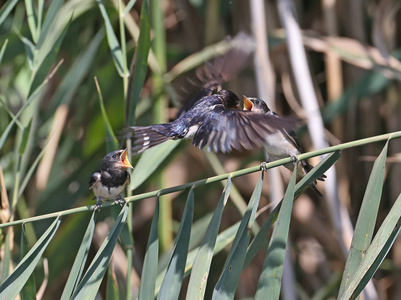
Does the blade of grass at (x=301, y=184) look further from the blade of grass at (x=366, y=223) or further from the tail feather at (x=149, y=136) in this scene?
the tail feather at (x=149, y=136)

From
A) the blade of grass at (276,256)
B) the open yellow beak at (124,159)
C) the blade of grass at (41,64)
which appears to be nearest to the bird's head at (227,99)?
the open yellow beak at (124,159)

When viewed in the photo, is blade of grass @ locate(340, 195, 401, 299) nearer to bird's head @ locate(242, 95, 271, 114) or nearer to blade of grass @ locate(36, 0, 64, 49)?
bird's head @ locate(242, 95, 271, 114)

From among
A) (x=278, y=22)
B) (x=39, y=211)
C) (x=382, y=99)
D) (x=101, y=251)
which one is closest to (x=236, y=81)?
(x=278, y=22)

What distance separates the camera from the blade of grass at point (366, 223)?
3.91 feet

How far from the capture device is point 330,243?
2.55 metres

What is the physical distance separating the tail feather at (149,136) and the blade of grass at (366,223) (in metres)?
0.51

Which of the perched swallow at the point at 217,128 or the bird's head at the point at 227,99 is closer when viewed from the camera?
the perched swallow at the point at 217,128

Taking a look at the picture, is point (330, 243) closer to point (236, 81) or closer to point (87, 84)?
point (236, 81)

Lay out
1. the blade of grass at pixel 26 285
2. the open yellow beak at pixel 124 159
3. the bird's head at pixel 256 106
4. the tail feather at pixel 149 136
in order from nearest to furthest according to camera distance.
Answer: the blade of grass at pixel 26 285 < the tail feather at pixel 149 136 < the open yellow beak at pixel 124 159 < the bird's head at pixel 256 106

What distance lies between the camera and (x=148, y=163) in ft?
5.36

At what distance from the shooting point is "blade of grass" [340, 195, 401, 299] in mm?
1102

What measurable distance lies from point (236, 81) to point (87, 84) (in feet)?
1.89

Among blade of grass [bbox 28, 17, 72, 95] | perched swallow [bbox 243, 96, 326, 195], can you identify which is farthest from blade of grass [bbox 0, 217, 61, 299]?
perched swallow [bbox 243, 96, 326, 195]

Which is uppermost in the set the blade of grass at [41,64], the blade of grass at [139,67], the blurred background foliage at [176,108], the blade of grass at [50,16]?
the blade of grass at [50,16]
